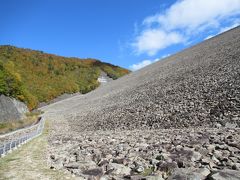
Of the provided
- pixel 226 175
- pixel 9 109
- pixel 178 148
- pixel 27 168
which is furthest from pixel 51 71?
pixel 226 175

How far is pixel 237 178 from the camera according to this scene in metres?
7.05

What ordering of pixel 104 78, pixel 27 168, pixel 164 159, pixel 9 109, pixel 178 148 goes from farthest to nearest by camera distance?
pixel 104 78, pixel 9 109, pixel 178 148, pixel 27 168, pixel 164 159

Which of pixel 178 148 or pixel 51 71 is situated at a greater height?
pixel 51 71

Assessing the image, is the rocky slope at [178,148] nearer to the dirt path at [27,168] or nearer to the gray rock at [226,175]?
the gray rock at [226,175]

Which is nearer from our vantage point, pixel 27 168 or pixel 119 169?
pixel 119 169

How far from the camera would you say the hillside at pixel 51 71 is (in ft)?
295

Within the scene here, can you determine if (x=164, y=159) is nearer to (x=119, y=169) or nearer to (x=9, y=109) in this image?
(x=119, y=169)

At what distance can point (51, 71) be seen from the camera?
119562 millimetres

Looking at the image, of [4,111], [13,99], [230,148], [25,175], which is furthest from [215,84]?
[13,99]

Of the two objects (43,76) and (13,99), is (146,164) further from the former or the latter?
(43,76)

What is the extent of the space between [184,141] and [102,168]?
401 centimetres

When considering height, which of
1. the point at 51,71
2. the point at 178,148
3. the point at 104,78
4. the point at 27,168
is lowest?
the point at 178,148

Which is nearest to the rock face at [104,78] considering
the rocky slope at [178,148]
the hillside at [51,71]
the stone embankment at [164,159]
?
the hillside at [51,71]

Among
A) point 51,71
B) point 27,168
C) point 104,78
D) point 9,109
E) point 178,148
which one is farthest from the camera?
point 104,78
